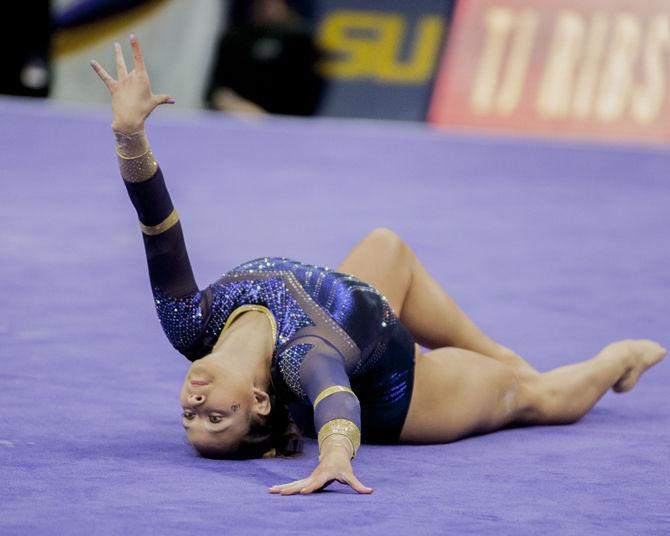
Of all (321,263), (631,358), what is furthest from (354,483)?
(321,263)

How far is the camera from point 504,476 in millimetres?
3303

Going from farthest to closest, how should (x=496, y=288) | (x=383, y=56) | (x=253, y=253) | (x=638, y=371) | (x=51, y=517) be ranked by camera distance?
(x=383, y=56) → (x=253, y=253) → (x=496, y=288) → (x=638, y=371) → (x=51, y=517)

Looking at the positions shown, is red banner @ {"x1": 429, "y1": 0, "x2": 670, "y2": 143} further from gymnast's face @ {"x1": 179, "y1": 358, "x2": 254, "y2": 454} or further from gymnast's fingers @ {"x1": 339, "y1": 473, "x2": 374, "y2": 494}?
gymnast's fingers @ {"x1": 339, "y1": 473, "x2": 374, "y2": 494}

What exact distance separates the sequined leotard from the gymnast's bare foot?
0.87m

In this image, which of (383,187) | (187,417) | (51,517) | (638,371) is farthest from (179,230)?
(383,187)

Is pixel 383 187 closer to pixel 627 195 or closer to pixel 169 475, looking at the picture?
pixel 627 195

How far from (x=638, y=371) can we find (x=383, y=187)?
3.89 metres

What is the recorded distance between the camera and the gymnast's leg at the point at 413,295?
13.0ft

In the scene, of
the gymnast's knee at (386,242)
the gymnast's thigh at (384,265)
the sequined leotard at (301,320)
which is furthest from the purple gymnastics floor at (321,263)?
the gymnast's knee at (386,242)

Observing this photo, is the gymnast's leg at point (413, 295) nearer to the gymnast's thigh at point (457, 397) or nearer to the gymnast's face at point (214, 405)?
the gymnast's thigh at point (457, 397)

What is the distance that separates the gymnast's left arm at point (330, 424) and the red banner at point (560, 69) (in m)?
7.10

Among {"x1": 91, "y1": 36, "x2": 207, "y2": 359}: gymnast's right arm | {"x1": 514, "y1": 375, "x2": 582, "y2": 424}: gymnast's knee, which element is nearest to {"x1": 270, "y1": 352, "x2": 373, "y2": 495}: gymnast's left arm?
{"x1": 91, "y1": 36, "x2": 207, "y2": 359}: gymnast's right arm

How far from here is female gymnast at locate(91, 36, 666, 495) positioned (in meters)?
3.21

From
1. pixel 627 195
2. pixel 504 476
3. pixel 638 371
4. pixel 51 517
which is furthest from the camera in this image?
pixel 627 195
